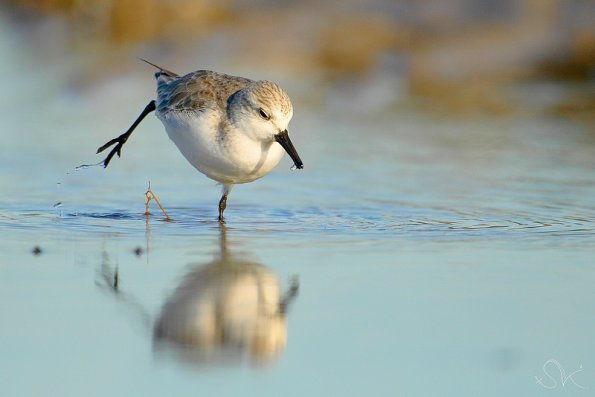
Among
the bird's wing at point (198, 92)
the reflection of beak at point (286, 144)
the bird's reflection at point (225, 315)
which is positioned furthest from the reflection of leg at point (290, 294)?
the bird's wing at point (198, 92)

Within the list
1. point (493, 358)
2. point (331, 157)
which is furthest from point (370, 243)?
point (331, 157)

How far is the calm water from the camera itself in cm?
423

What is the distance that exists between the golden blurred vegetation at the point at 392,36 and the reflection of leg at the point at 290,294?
645 cm

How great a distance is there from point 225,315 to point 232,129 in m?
2.44

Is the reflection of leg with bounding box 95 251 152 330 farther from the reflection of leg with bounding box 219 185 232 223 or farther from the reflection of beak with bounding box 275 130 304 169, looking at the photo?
the reflection of beak with bounding box 275 130 304 169

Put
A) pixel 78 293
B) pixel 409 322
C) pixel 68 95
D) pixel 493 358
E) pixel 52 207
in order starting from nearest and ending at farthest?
pixel 493 358 < pixel 409 322 < pixel 78 293 < pixel 52 207 < pixel 68 95

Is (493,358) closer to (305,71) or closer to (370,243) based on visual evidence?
(370,243)

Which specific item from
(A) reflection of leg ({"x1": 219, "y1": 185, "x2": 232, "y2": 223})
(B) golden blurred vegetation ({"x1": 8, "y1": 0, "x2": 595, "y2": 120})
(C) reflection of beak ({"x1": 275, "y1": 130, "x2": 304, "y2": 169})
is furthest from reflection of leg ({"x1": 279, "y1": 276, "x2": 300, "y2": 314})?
(B) golden blurred vegetation ({"x1": 8, "y1": 0, "x2": 595, "y2": 120})

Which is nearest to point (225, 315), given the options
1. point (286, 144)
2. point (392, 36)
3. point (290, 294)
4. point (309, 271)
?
point (290, 294)

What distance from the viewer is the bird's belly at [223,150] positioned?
7137mm

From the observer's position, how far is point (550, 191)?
806 cm

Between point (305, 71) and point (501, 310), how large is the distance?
27.2 feet
